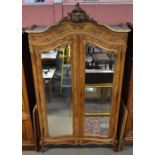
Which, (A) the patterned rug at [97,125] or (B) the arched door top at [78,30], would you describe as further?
(A) the patterned rug at [97,125]

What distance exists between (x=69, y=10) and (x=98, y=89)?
1007 mm

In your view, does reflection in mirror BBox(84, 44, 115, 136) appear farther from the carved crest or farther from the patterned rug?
the carved crest

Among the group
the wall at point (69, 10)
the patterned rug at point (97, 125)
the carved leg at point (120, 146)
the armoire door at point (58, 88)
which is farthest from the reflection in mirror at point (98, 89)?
the wall at point (69, 10)

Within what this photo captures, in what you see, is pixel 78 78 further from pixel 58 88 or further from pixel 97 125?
pixel 97 125

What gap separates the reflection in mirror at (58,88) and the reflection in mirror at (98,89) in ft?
0.65

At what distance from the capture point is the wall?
2.29 metres

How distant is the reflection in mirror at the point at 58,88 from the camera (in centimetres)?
194

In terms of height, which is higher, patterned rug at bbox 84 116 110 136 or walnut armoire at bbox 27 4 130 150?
walnut armoire at bbox 27 4 130 150

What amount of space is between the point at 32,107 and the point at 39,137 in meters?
0.42

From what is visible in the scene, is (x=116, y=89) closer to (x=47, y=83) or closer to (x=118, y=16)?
(x=47, y=83)

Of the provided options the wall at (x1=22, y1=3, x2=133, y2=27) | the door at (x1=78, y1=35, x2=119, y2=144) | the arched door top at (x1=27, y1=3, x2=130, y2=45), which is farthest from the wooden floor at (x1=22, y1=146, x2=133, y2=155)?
the wall at (x1=22, y1=3, x2=133, y2=27)

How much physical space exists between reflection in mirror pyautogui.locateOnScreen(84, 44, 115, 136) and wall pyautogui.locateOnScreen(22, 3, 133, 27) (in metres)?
0.64

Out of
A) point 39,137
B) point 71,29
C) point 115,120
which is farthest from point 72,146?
point 71,29

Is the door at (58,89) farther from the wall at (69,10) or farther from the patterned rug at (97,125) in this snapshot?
the wall at (69,10)
